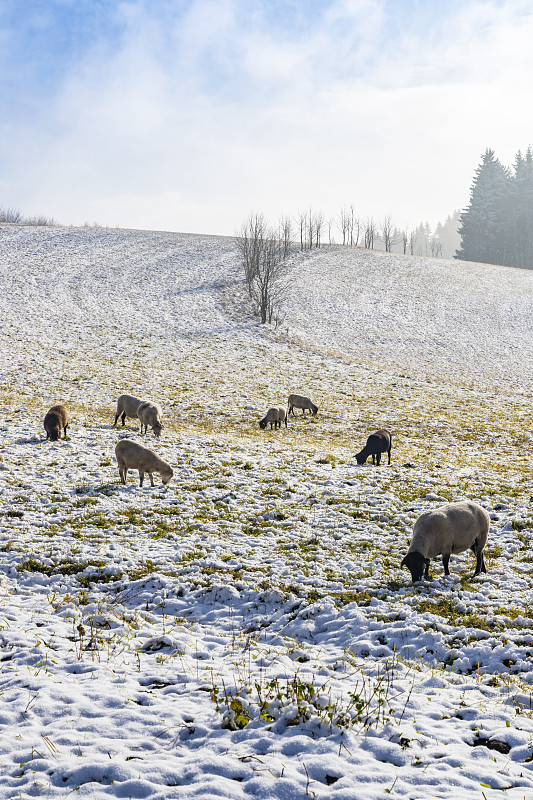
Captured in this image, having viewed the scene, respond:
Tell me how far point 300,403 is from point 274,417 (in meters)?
3.33

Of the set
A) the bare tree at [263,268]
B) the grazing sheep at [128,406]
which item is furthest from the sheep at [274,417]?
the bare tree at [263,268]

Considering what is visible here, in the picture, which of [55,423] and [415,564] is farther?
[55,423]

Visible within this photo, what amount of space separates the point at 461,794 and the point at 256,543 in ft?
22.9

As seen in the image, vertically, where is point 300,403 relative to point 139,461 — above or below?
above

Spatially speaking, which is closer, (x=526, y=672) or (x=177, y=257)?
(x=526, y=672)

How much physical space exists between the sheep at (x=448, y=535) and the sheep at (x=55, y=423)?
12995 millimetres

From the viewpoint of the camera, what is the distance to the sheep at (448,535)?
979cm

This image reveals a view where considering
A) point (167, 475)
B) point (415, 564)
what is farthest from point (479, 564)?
point (167, 475)

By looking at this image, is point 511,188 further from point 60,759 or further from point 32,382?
point 60,759

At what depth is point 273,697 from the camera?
5.54 meters

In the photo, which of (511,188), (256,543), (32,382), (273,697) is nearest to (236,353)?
(32,382)

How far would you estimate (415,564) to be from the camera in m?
9.52

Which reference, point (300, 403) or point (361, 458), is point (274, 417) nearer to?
point (300, 403)

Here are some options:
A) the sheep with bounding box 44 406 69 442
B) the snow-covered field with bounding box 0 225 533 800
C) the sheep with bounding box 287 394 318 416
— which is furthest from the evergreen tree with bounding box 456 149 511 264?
the sheep with bounding box 44 406 69 442
